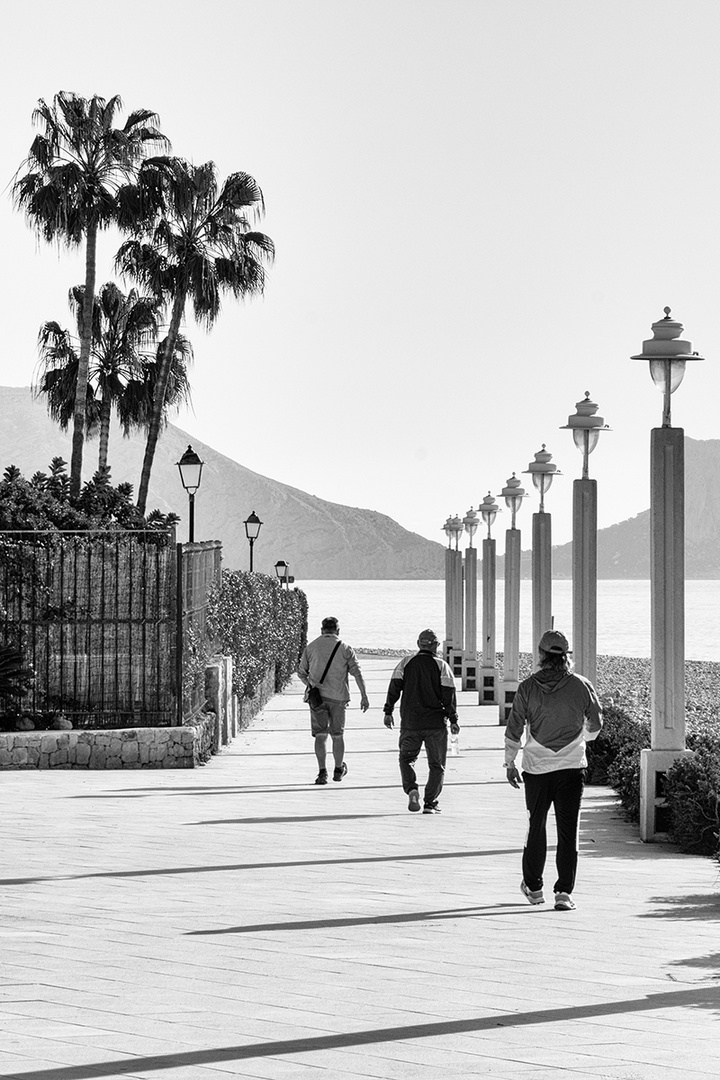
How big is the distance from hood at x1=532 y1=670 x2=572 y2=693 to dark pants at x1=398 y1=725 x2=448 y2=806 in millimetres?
3660

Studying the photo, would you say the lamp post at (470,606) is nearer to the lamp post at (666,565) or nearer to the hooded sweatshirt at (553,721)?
the lamp post at (666,565)

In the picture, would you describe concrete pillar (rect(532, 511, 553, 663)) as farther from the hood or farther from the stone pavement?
the hood

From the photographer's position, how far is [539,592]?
21953 millimetres

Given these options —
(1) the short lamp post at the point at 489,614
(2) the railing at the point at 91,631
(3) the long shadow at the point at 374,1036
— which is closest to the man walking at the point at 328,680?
(2) the railing at the point at 91,631

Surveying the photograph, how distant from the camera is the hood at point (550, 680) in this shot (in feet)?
28.7

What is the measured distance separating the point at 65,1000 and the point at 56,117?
29.9 meters

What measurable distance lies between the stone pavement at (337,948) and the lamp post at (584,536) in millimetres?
3706

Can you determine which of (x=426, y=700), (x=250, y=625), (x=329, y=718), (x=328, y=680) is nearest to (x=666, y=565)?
(x=426, y=700)

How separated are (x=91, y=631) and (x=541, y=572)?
7.39 metres

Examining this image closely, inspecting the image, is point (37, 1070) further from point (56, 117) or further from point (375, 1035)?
point (56, 117)

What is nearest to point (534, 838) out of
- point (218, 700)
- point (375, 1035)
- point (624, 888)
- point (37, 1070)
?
point (624, 888)

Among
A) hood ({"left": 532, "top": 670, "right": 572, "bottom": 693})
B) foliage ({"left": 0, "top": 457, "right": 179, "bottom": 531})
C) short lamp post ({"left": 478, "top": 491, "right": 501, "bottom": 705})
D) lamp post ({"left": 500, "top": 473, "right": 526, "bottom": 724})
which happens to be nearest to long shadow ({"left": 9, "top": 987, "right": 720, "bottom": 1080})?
hood ({"left": 532, "top": 670, "right": 572, "bottom": 693})

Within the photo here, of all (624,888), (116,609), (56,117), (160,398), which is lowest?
(624,888)

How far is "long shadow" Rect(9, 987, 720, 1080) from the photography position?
5316 millimetres
